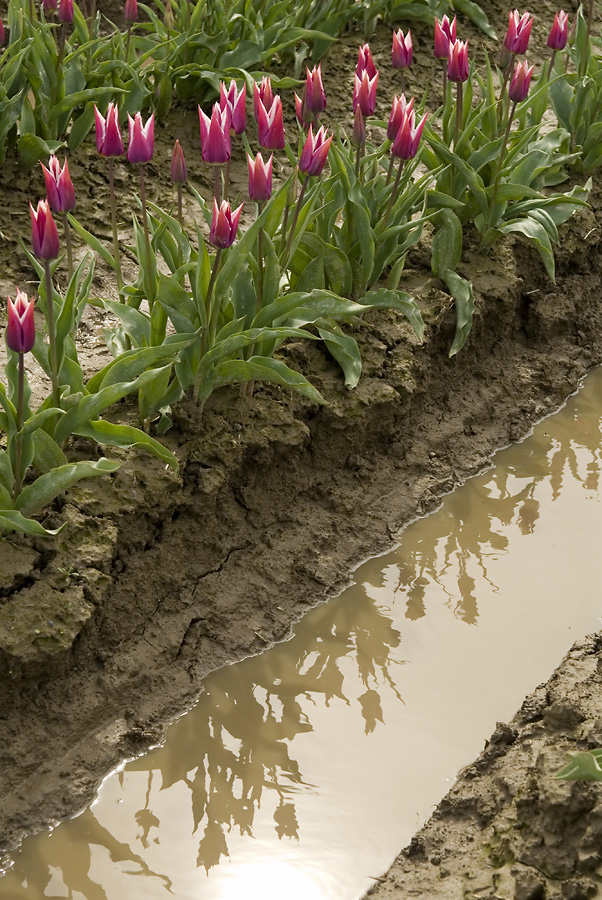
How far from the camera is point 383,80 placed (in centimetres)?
610

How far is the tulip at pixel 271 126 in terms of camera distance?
3.28 metres

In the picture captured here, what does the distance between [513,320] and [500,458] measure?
70cm

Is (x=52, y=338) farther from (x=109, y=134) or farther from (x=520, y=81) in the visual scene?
(x=520, y=81)

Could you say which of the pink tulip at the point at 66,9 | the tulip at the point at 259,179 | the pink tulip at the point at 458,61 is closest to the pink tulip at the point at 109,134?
the tulip at the point at 259,179

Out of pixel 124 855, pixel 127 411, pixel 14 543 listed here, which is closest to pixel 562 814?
pixel 124 855

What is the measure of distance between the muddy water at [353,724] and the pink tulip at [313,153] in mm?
1343

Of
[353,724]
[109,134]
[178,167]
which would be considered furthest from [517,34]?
[353,724]

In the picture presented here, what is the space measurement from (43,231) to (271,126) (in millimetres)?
811

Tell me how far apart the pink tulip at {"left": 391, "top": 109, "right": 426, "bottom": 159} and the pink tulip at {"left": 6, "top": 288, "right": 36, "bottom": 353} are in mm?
1499

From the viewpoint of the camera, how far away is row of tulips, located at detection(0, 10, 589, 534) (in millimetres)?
3145

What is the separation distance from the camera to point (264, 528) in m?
3.78

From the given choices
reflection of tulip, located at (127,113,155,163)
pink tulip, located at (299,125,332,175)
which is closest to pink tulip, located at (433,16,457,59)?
pink tulip, located at (299,125,332,175)

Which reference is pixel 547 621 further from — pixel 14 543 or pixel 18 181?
pixel 18 181

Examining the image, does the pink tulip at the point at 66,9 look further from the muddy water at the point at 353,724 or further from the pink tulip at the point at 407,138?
the muddy water at the point at 353,724
